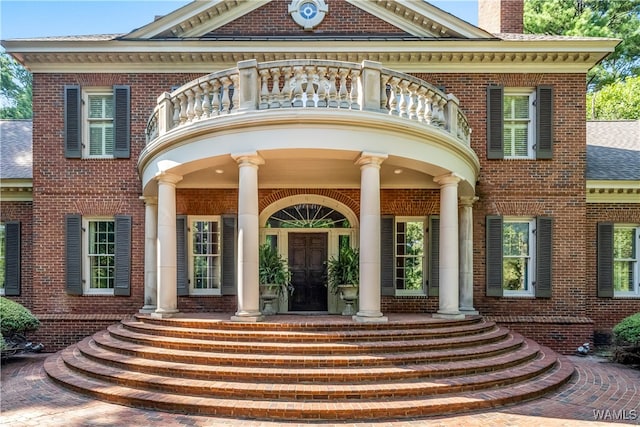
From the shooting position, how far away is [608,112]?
22656 mm

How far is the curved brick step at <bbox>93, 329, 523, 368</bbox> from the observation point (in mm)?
6664

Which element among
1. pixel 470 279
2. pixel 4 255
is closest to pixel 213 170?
pixel 470 279

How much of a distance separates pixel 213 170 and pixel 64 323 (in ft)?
19.6

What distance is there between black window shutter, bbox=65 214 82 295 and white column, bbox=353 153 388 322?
768cm

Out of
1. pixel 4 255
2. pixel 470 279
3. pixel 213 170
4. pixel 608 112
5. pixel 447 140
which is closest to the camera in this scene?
pixel 447 140

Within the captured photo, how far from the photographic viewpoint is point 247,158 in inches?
296

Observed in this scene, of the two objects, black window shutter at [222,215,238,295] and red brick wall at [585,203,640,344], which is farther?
red brick wall at [585,203,640,344]

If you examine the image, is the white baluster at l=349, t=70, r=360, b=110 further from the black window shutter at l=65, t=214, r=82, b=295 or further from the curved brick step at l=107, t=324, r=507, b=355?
the black window shutter at l=65, t=214, r=82, b=295

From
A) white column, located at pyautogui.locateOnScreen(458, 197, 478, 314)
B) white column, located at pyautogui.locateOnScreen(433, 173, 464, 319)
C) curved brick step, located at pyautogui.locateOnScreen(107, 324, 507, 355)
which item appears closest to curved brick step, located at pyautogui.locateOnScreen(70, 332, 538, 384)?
curved brick step, located at pyautogui.locateOnScreen(107, 324, 507, 355)

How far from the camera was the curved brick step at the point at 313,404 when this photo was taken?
18.6ft

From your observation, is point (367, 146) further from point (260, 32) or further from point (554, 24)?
point (554, 24)

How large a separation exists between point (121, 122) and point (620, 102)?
2391cm

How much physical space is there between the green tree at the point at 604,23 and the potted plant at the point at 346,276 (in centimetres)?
2335

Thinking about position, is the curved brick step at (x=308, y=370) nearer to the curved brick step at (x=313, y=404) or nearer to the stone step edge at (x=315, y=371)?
the stone step edge at (x=315, y=371)
